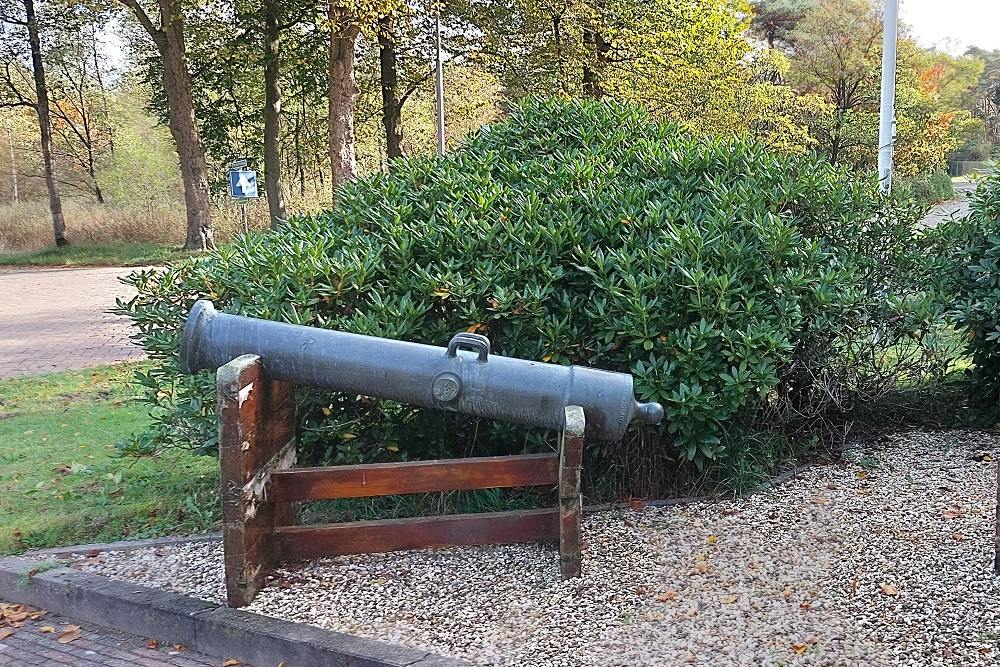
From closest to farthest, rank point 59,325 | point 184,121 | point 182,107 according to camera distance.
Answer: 1. point 59,325
2. point 182,107
3. point 184,121

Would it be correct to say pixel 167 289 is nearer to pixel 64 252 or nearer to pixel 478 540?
pixel 478 540

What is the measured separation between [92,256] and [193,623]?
26419 mm

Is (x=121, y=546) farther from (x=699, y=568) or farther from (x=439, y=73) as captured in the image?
(x=439, y=73)

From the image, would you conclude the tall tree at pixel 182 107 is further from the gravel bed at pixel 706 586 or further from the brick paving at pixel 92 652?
the gravel bed at pixel 706 586

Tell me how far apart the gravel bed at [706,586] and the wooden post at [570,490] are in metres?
0.10

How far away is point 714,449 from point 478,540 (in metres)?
1.23

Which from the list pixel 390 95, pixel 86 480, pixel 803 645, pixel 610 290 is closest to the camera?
pixel 803 645

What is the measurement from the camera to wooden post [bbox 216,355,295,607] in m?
3.38

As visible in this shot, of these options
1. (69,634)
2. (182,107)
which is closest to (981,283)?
(69,634)

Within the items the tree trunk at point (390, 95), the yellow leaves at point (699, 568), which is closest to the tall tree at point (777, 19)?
the tree trunk at point (390, 95)

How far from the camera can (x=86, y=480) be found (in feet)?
17.8

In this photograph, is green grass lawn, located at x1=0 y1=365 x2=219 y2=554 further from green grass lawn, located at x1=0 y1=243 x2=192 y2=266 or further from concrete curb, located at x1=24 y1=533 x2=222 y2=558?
green grass lawn, located at x1=0 y1=243 x2=192 y2=266

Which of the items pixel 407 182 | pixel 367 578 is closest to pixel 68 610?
pixel 367 578

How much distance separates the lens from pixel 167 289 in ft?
14.7
